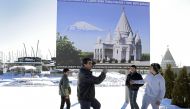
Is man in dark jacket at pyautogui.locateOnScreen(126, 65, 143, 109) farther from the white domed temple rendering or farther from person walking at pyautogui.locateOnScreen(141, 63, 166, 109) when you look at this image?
the white domed temple rendering

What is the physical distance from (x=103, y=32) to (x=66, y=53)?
2243mm

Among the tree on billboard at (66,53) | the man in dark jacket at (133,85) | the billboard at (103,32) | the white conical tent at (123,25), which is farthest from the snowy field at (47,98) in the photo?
the white conical tent at (123,25)

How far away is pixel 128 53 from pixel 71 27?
3339mm

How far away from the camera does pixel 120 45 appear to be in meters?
20.1

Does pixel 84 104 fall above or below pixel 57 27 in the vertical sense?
below

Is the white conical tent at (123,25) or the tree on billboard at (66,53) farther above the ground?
the white conical tent at (123,25)

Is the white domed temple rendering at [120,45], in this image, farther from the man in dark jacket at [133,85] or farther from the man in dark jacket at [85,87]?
the man in dark jacket at [85,87]

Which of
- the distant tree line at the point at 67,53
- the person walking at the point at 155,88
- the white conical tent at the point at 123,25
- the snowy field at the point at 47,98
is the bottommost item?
the snowy field at the point at 47,98

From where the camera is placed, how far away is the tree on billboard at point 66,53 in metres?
19.7

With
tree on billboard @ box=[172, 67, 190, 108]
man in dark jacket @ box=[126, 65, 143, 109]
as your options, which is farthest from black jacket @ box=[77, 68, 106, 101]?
tree on billboard @ box=[172, 67, 190, 108]

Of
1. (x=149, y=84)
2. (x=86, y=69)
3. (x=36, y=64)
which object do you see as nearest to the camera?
(x=86, y=69)

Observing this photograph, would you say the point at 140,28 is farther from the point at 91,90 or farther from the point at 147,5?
the point at 91,90

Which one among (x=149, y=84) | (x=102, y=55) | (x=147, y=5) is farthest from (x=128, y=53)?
(x=149, y=84)

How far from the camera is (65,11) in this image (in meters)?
19.2
